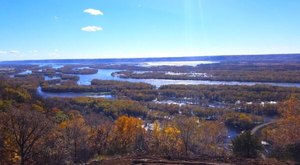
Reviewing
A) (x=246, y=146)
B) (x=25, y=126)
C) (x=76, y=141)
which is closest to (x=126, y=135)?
(x=76, y=141)

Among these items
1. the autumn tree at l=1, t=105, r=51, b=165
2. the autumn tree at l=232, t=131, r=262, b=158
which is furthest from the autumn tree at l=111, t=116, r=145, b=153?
the autumn tree at l=232, t=131, r=262, b=158

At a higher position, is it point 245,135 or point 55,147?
point 245,135

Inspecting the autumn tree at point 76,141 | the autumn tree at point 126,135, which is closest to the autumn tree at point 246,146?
the autumn tree at point 76,141

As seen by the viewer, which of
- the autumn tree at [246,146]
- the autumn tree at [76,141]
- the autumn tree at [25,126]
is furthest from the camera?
the autumn tree at [76,141]

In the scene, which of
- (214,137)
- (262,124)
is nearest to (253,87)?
(262,124)

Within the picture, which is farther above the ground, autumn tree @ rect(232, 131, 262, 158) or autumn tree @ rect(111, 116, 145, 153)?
autumn tree @ rect(232, 131, 262, 158)

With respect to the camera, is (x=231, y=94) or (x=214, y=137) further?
(x=231, y=94)

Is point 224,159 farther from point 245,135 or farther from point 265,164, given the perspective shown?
point 245,135

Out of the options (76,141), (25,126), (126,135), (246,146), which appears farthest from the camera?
(126,135)

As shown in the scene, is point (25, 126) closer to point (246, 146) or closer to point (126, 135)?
point (246, 146)

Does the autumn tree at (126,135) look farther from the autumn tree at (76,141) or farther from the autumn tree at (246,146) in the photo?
the autumn tree at (246,146)

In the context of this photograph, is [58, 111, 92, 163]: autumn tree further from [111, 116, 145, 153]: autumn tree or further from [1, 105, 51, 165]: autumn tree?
[1, 105, 51, 165]: autumn tree
